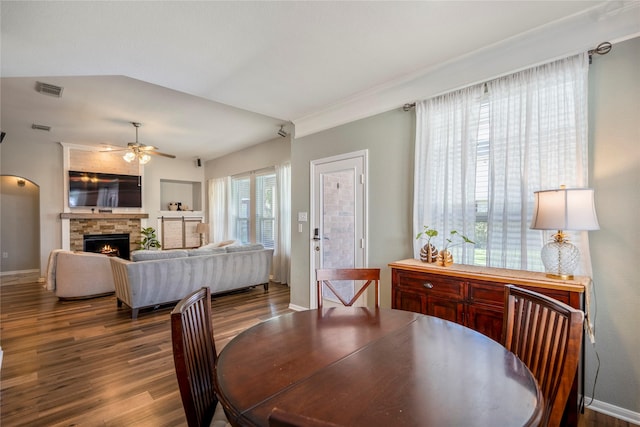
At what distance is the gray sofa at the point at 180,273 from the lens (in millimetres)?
3730

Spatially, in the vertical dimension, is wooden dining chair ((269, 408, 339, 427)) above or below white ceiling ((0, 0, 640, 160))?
below

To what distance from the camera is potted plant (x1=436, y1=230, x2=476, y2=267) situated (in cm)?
239

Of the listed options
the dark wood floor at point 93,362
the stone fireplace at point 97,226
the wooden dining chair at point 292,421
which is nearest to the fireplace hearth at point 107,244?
the stone fireplace at point 97,226

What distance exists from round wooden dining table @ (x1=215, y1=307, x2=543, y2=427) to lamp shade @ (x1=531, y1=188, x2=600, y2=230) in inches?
38.4

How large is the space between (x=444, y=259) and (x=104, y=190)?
7.19m

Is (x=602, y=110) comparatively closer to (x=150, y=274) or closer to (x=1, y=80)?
(x=150, y=274)

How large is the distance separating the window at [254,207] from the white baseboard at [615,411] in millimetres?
5065

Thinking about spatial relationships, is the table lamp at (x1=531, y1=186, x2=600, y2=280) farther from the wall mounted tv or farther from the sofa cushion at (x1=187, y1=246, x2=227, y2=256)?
the wall mounted tv

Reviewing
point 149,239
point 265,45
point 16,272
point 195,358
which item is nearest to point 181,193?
point 149,239

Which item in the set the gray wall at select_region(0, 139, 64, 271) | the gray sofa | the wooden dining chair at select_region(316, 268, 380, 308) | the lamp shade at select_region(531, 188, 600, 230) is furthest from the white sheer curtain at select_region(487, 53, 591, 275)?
the gray wall at select_region(0, 139, 64, 271)

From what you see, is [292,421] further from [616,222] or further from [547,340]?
[616,222]

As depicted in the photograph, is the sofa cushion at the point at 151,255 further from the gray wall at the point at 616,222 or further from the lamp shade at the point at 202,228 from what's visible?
the gray wall at the point at 616,222

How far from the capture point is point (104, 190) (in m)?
6.52

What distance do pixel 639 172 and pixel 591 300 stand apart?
86 centimetres
